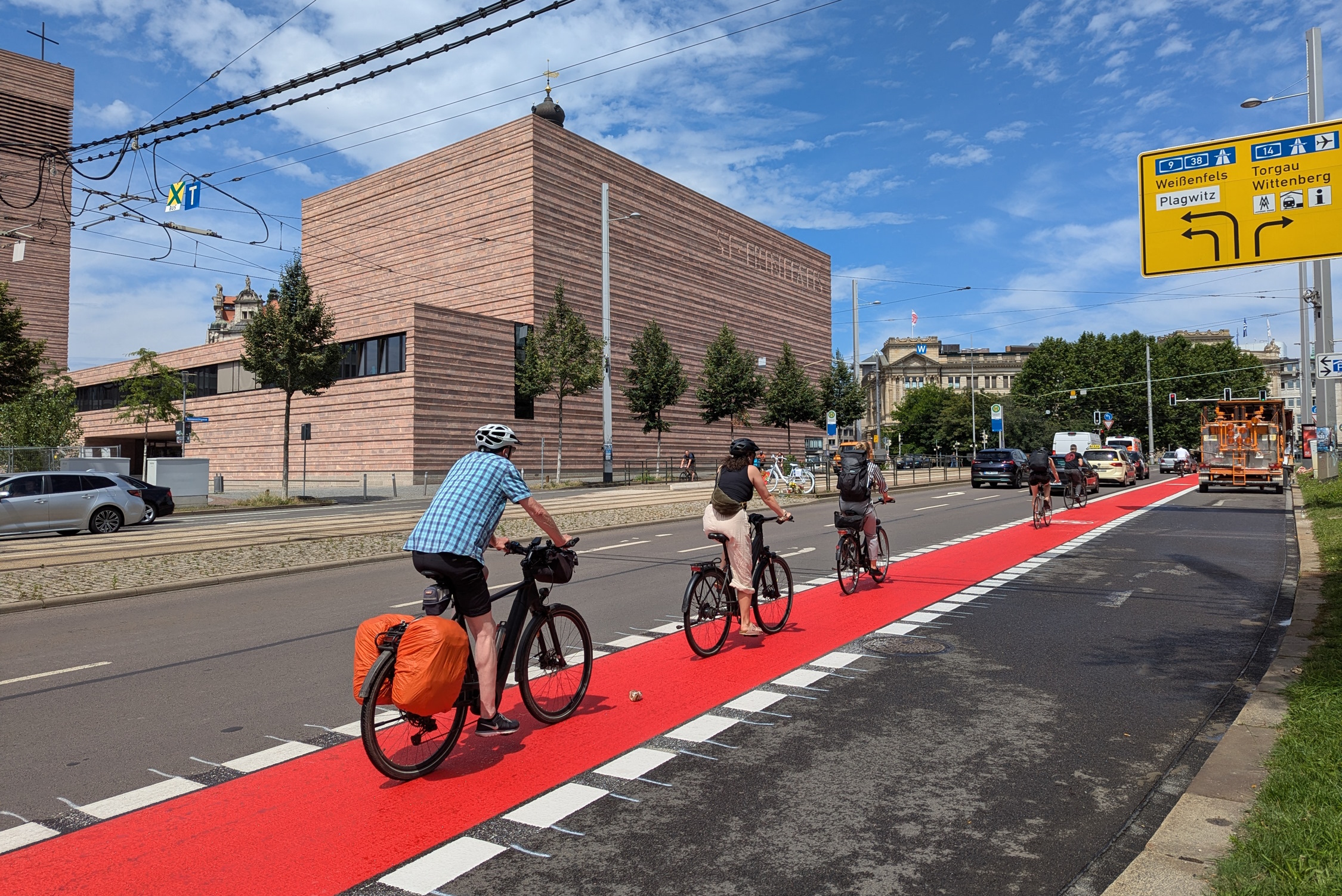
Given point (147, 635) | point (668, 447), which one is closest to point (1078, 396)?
point (668, 447)

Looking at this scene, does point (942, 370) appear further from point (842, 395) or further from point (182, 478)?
point (182, 478)

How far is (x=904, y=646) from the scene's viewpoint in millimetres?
7309

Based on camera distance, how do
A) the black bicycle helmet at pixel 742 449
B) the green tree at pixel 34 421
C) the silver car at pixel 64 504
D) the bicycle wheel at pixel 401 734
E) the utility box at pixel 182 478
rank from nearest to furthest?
the bicycle wheel at pixel 401 734 < the black bicycle helmet at pixel 742 449 < the silver car at pixel 64 504 < the utility box at pixel 182 478 < the green tree at pixel 34 421

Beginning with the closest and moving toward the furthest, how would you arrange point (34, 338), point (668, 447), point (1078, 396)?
point (668, 447) → point (34, 338) → point (1078, 396)

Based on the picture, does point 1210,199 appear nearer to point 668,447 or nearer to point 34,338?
point 668,447

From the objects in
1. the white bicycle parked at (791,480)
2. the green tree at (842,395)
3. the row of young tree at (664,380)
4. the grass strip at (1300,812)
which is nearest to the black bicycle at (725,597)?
the grass strip at (1300,812)

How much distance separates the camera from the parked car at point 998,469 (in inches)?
1404

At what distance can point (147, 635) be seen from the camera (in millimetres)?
8320

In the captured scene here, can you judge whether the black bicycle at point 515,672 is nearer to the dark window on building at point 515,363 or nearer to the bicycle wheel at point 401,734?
the bicycle wheel at point 401,734

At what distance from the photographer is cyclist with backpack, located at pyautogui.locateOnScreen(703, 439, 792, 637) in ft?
23.7

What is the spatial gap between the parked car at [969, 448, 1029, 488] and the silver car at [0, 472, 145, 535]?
29.2m

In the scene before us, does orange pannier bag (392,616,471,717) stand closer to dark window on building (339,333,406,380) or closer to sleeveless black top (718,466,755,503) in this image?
sleeveless black top (718,466,755,503)

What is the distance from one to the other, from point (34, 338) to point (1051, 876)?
261ft

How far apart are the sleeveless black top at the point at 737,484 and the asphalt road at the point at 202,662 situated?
1667mm
